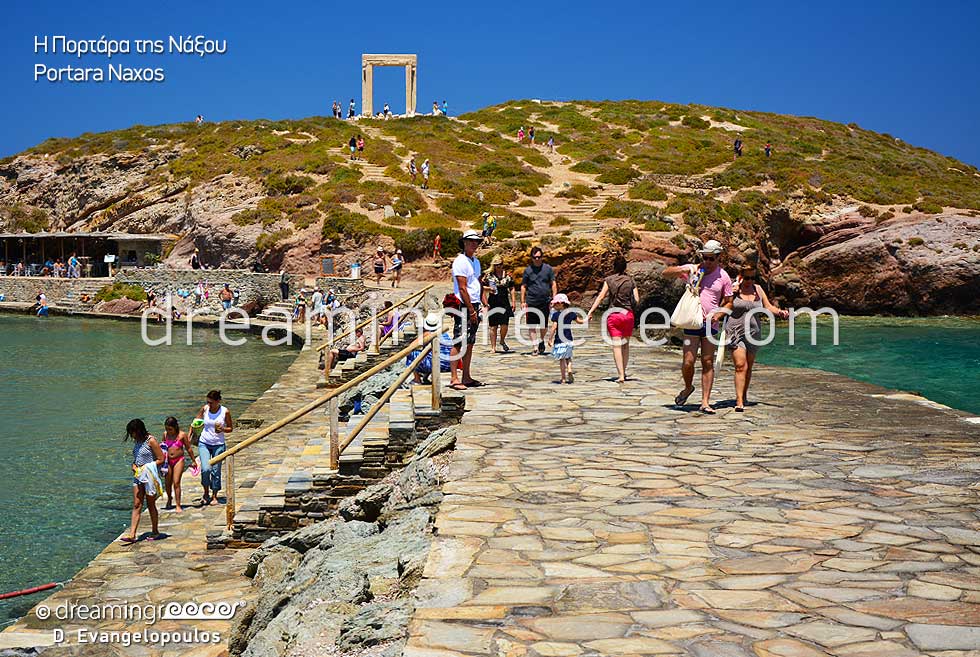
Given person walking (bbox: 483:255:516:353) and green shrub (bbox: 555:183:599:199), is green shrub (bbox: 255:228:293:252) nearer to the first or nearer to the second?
green shrub (bbox: 555:183:599:199)

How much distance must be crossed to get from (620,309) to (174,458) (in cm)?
585

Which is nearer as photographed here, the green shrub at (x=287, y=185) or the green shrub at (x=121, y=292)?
the green shrub at (x=121, y=292)

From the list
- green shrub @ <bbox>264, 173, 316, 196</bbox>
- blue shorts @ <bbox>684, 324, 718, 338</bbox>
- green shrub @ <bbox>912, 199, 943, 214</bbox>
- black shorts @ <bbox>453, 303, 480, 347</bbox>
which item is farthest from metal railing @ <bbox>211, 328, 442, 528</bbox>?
green shrub @ <bbox>264, 173, 316, 196</bbox>

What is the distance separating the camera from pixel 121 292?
44875mm

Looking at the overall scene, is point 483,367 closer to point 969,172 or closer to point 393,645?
point 393,645

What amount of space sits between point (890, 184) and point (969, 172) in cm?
2413

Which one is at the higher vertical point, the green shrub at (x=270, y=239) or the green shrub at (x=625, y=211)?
the green shrub at (x=625, y=211)

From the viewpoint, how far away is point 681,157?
58156 millimetres

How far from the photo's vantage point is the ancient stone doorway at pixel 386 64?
69188mm

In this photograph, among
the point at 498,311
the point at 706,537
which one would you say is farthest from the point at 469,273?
the point at 706,537

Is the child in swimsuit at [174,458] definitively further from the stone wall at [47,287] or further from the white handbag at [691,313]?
the stone wall at [47,287]

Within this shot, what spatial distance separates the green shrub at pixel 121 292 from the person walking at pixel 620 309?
37.2 metres

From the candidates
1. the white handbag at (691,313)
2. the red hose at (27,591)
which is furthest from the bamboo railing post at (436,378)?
the red hose at (27,591)

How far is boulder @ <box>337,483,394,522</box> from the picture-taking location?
7.48m
